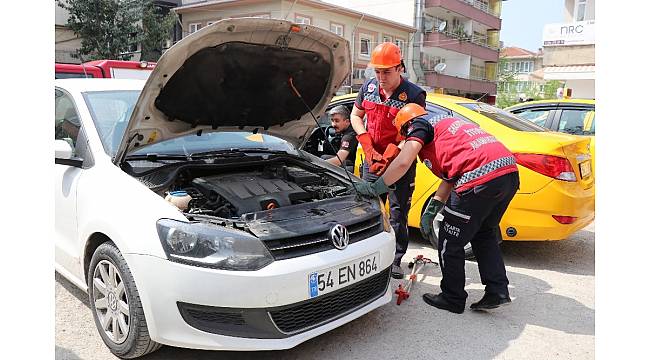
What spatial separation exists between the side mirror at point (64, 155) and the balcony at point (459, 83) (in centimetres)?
3049

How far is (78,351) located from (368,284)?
170 cm

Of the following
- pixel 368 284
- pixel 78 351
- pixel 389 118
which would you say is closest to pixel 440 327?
pixel 368 284

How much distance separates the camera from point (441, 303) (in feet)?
11.7

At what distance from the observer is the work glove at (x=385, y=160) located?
12.7ft

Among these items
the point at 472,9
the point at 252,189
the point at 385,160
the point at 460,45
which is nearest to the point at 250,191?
the point at 252,189

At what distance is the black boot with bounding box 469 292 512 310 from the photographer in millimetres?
3469

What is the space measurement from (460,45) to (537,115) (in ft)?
98.4

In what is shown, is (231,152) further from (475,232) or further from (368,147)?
(475,232)

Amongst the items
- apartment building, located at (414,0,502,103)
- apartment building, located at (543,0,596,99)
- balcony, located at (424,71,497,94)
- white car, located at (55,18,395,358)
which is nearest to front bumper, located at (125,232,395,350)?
white car, located at (55,18,395,358)

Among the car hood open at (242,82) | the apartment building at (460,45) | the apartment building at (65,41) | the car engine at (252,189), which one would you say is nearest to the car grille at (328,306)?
the car engine at (252,189)

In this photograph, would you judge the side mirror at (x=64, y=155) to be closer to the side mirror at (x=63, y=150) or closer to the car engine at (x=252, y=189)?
the side mirror at (x=63, y=150)

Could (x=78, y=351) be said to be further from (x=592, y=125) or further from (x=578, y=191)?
(x=592, y=125)

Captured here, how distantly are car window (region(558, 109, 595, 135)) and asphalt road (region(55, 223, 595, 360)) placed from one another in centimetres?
286

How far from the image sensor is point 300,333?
263 centimetres
